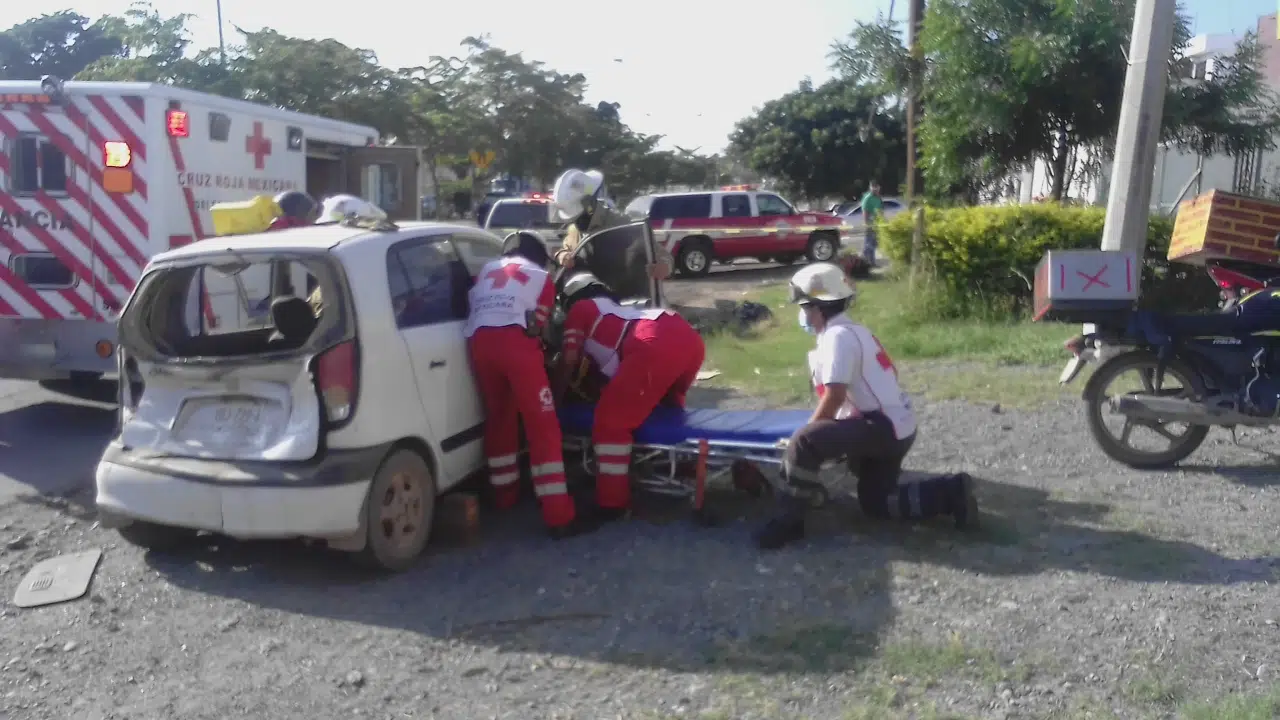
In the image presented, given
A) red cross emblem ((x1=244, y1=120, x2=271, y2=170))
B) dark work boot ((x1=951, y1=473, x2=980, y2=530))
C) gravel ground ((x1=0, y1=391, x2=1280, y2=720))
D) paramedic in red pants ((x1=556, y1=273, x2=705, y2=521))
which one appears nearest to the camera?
gravel ground ((x1=0, y1=391, x2=1280, y2=720))

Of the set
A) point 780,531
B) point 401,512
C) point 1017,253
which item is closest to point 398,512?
point 401,512

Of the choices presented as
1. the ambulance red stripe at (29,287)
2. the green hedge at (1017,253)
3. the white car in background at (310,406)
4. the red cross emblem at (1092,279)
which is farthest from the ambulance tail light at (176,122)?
the green hedge at (1017,253)

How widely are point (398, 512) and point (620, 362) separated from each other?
147 centimetres

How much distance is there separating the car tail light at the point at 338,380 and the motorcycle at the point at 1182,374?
4.10 m

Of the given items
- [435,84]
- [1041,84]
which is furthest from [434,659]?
[435,84]

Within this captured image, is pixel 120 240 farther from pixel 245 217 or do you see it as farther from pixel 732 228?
pixel 732 228

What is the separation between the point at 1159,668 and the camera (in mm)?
4105

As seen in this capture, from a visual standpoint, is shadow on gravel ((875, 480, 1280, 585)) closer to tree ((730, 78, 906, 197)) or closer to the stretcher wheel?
the stretcher wheel

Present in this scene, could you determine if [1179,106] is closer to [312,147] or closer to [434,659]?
[312,147]

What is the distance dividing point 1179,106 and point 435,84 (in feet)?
80.7

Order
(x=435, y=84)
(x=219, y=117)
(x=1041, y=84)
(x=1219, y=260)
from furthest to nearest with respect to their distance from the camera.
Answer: (x=435, y=84) < (x=1041, y=84) < (x=219, y=117) < (x=1219, y=260)

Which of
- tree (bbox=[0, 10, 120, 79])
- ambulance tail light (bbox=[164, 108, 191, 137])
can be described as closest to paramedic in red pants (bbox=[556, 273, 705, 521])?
ambulance tail light (bbox=[164, 108, 191, 137])

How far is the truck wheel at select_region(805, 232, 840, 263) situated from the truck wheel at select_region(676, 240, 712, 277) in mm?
2118

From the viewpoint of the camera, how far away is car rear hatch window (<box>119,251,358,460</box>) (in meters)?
5.05
